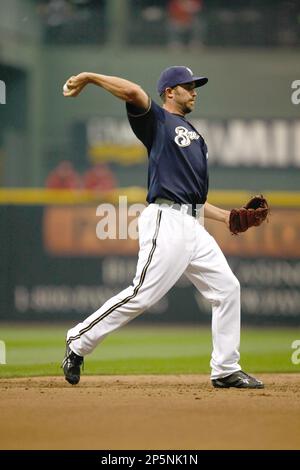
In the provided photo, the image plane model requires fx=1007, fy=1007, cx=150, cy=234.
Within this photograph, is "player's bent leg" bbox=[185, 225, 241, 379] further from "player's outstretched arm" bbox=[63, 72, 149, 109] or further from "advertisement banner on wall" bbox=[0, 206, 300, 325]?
"advertisement banner on wall" bbox=[0, 206, 300, 325]

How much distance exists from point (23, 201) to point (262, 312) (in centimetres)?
289

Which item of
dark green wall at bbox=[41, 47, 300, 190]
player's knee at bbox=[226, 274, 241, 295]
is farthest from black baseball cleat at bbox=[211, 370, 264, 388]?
dark green wall at bbox=[41, 47, 300, 190]

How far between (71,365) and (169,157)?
1.27 m

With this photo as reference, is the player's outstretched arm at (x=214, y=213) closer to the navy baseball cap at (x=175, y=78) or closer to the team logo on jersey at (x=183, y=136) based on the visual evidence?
the team logo on jersey at (x=183, y=136)

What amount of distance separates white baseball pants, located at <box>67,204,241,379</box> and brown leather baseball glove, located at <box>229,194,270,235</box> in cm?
45

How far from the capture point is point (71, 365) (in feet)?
18.2

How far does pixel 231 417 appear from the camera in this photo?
4.55m

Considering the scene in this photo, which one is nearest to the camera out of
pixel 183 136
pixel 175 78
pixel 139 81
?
pixel 183 136

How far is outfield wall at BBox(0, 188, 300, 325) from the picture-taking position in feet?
34.7

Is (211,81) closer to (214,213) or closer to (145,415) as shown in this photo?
(214,213)

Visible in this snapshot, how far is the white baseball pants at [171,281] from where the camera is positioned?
17.6 feet

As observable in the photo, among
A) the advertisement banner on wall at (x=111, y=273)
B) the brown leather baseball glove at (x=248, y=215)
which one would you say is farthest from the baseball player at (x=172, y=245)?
the advertisement banner on wall at (x=111, y=273)

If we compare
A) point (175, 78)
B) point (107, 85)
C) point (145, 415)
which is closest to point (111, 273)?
point (175, 78)

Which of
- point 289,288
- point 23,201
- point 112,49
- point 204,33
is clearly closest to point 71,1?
point 112,49
